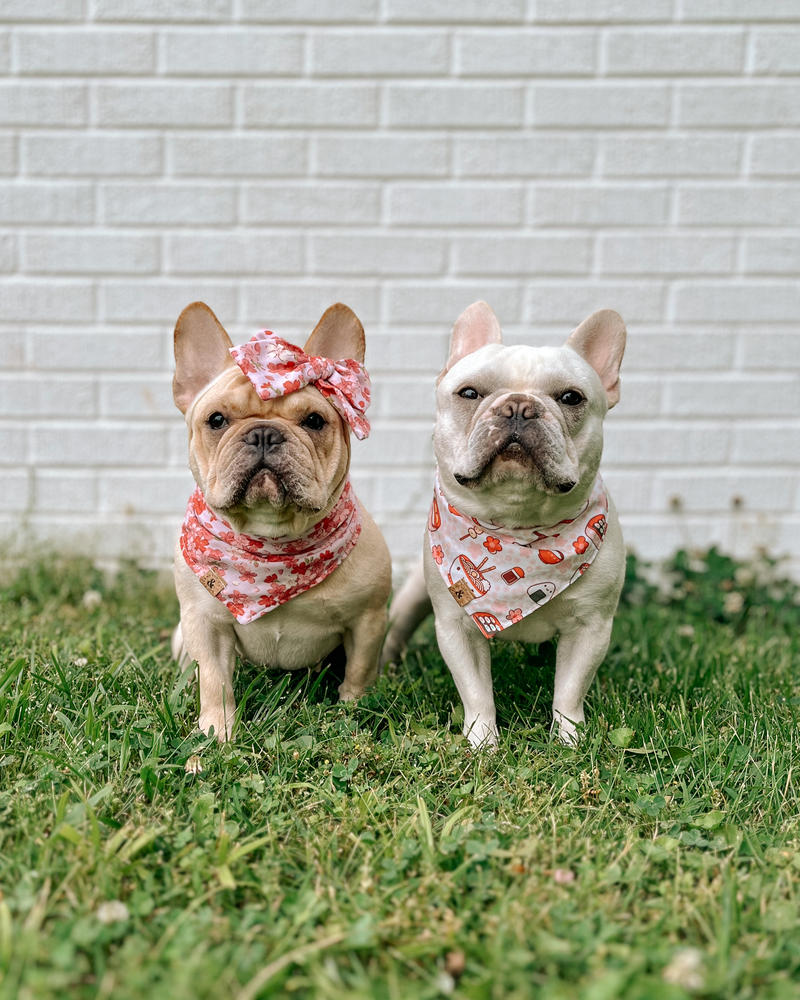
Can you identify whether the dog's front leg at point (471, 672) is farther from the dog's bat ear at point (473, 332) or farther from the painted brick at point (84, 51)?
the painted brick at point (84, 51)

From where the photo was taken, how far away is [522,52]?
4.05 m

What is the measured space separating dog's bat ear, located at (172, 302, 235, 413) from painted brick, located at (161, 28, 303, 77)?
196cm

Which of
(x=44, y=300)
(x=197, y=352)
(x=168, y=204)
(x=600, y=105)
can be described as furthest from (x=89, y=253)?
(x=600, y=105)

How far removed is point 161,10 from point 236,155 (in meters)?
0.68

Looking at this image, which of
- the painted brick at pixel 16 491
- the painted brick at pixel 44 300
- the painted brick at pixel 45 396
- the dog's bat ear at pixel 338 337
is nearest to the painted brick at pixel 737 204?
the dog's bat ear at pixel 338 337

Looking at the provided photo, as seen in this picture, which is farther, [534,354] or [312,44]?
[312,44]

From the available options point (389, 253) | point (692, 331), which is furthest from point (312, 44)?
point (692, 331)

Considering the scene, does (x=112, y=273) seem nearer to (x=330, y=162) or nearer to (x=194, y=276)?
(x=194, y=276)

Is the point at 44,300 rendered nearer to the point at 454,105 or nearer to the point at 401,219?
the point at 401,219

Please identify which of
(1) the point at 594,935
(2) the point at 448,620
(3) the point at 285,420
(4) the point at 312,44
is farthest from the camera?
(4) the point at 312,44

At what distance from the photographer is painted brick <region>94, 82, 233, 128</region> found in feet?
13.4

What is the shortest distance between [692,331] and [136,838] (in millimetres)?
3432

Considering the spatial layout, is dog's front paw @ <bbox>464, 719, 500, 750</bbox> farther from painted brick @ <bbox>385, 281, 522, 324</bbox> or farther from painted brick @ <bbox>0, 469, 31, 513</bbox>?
painted brick @ <bbox>0, 469, 31, 513</bbox>

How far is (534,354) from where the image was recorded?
2.55 meters
